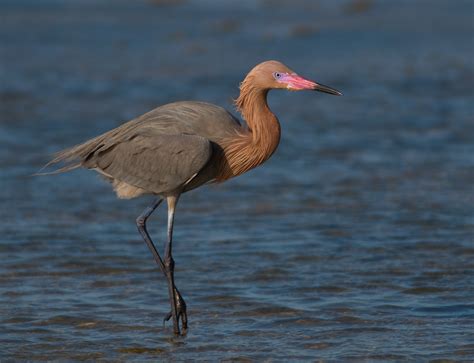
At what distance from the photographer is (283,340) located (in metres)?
7.46

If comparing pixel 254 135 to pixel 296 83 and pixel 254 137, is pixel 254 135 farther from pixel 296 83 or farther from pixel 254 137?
pixel 296 83

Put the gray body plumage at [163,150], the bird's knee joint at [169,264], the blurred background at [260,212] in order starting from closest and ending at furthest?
the blurred background at [260,212] < the gray body plumage at [163,150] < the bird's knee joint at [169,264]

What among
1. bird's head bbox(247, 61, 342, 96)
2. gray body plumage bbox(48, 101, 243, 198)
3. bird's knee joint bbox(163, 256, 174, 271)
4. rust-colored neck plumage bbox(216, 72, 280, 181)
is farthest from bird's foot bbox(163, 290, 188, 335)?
bird's head bbox(247, 61, 342, 96)

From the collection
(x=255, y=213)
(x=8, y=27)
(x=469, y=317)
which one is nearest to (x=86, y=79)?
(x=8, y=27)

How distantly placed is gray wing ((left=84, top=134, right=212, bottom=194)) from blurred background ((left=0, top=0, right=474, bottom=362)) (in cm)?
94

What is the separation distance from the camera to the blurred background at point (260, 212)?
7.62m

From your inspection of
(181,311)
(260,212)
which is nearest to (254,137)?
(181,311)

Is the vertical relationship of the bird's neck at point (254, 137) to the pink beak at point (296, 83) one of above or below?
below

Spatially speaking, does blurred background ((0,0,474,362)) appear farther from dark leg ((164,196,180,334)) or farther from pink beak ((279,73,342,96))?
pink beak ((279,73,342,96))

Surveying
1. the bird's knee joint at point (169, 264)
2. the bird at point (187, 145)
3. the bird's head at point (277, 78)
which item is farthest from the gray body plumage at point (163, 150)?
the bird's knee joint at point (169, 264)

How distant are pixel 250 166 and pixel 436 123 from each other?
7.13 meters

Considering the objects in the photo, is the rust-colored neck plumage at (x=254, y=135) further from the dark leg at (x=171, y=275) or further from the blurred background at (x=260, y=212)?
the blurred background at (x=260, y=212)

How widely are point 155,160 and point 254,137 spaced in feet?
2.48

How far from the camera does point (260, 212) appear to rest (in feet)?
35.7
